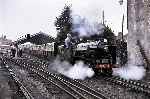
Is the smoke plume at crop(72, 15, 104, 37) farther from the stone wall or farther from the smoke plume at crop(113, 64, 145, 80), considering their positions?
the stone wall

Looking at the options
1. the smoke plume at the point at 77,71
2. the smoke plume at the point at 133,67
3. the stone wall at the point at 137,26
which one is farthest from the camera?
the stone wall at the point at 137,26

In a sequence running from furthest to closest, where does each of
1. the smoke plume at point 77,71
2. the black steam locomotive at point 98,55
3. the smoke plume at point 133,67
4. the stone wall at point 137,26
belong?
1. the stone wall at point 137,26
2. the smoke plume at point 133,67
3. the smoke plume at point 77,71
4. the black steam locomotive at point 98,55

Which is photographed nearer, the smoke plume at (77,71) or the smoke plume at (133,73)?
the smoke plume at (77,71)

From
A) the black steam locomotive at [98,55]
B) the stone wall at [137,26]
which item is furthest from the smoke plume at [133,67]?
the black steam locomotive at [98,55]

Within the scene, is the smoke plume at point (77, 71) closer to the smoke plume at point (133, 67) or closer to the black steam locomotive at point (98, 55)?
the black steam locomotive at point (98, 55)

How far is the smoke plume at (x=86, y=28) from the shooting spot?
24.5 m

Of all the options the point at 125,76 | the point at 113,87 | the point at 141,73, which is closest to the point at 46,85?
the point at 113,87

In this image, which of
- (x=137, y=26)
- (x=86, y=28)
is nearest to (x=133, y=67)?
(x=137, y=26)

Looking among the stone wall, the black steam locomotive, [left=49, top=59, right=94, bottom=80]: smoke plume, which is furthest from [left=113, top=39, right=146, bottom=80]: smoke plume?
[left=49, top=59, right=94, bottom=80]: smoke plume

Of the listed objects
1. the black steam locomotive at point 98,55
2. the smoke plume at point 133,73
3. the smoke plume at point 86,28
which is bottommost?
the smoke plume at point 133,73

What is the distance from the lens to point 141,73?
82.0ft

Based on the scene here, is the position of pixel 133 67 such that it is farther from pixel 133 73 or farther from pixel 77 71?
pixel 77 71

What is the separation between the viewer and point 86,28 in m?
24.7

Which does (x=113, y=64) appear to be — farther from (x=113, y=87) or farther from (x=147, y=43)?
(x=147, y=43)
